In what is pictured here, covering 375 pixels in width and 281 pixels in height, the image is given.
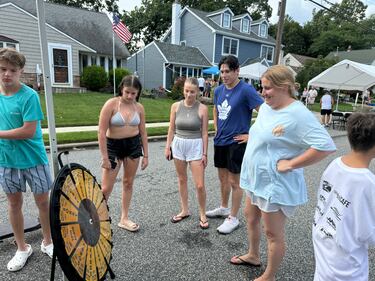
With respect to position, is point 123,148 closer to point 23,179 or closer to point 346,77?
point 23,179

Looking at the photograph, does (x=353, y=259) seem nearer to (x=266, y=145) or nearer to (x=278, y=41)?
(x=266, y=145)

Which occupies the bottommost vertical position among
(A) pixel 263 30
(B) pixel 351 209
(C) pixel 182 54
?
(B) pixel 351 209

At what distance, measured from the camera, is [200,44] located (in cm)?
2927

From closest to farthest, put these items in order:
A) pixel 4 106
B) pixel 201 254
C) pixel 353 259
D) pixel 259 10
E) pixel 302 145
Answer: pixel 353 259 → pixel 302 145 → pixel 4 106 → pixel 201 254 → pixel 259 10

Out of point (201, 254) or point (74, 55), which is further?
point (74, 55)

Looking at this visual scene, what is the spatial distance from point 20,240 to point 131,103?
1.66m

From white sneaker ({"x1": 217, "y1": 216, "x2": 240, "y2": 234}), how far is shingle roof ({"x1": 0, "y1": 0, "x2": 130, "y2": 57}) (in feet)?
65.0

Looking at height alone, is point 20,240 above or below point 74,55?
below

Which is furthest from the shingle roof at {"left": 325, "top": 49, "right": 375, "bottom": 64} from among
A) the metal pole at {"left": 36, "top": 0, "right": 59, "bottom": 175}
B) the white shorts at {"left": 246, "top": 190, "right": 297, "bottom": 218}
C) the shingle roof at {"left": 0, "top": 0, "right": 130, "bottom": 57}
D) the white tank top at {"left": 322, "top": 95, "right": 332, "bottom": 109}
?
the metal pole at {"left": 36, "top": 0, "right": 59, "bottom": 175}

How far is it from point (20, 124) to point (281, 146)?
201 centimetres

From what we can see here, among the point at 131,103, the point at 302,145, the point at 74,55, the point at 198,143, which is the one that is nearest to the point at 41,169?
the point at 131,103

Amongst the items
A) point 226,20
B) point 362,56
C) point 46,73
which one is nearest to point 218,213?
point 46,73

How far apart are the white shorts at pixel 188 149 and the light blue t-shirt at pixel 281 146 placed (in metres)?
1.17

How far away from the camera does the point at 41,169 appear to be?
101 inches
